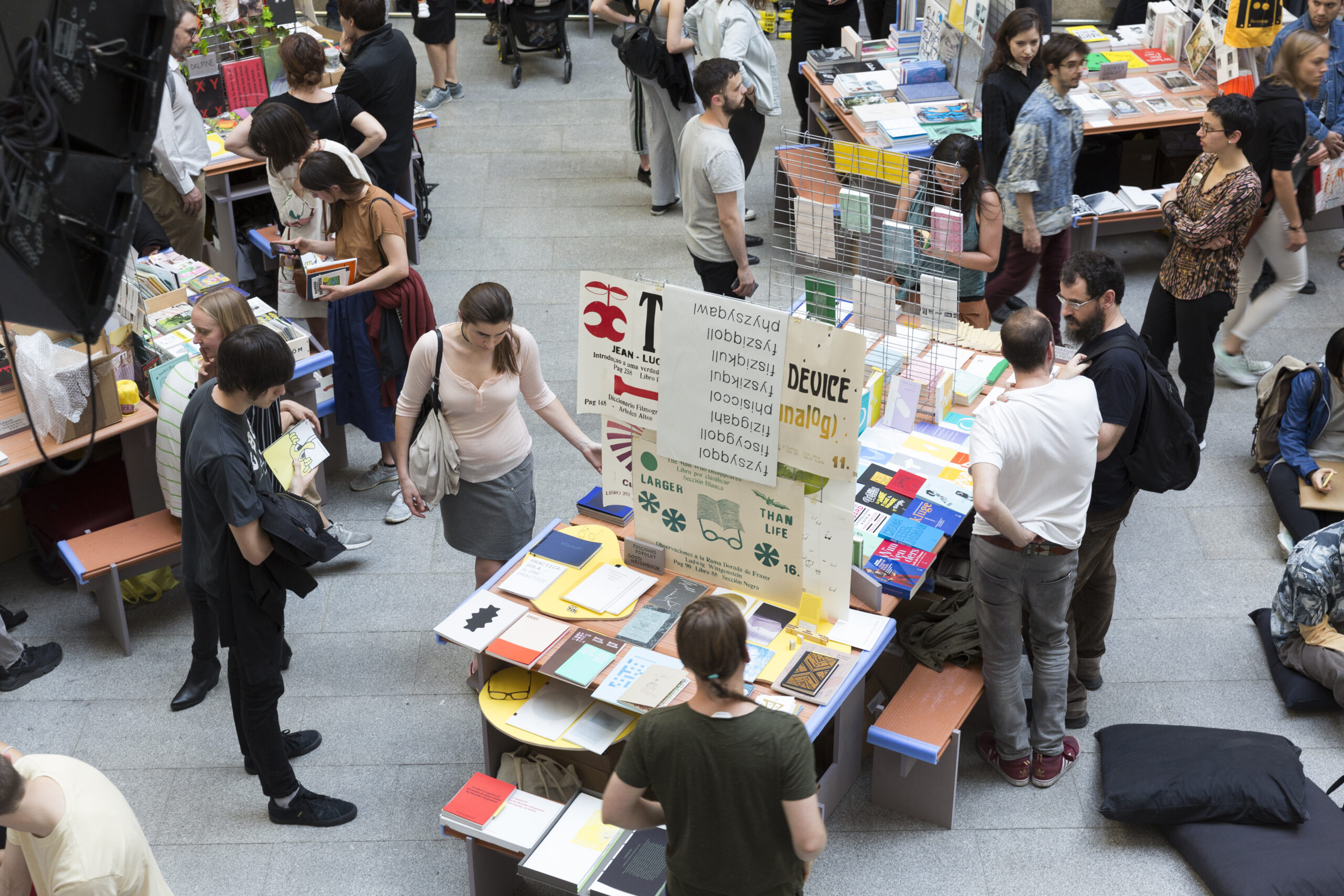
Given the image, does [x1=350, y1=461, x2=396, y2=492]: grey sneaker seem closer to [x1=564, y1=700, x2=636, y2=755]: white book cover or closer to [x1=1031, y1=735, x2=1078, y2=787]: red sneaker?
[x1=564, y1=700, x2=636, y2=755]: white book cover

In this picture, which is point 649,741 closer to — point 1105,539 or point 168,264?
point 1105,539

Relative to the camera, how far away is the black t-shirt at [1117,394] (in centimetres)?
413

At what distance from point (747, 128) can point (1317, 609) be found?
3.99m

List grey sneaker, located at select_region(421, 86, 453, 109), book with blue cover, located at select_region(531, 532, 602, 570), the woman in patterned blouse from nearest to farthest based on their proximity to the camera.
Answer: book with blue cover, located at select_region(531, 532, 602, 570) < the woman in patterned blouse < grey sneaker, located at select_region(421, 86, 453, 109)

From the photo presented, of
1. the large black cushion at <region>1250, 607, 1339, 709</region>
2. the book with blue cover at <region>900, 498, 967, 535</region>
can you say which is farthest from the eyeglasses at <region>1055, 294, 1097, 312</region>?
the large black cushion at <region>1250, 607, 1339, 709</region>

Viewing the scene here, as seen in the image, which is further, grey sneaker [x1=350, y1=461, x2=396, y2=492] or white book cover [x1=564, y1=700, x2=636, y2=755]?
grey sneaker [x1=350, y1=461, x2=396, y2=492]

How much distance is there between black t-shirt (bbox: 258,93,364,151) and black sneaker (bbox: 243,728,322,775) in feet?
9.97

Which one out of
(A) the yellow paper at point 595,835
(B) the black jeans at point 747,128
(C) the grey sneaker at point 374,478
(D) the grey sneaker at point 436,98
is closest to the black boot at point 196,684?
(C) the grey sneaker at point 374,478

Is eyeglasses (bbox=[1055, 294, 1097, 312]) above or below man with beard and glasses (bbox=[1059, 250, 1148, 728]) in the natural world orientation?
above

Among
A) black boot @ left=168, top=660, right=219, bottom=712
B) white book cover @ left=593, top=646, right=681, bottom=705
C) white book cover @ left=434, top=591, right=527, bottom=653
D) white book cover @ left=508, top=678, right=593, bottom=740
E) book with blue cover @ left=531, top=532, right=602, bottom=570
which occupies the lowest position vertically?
black boot @ left=168, top=660, right=219, bottom=712

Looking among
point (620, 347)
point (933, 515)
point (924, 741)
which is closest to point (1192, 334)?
point (933, 515)

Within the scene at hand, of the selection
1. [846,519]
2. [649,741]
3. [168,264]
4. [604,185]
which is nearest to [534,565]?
[846,519]

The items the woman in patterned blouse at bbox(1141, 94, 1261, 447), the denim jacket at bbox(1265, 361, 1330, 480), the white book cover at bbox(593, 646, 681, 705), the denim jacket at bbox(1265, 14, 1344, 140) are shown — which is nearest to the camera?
the white book cover at bbox(593, 646, 681, 705)

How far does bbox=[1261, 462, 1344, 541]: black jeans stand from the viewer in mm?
5215
